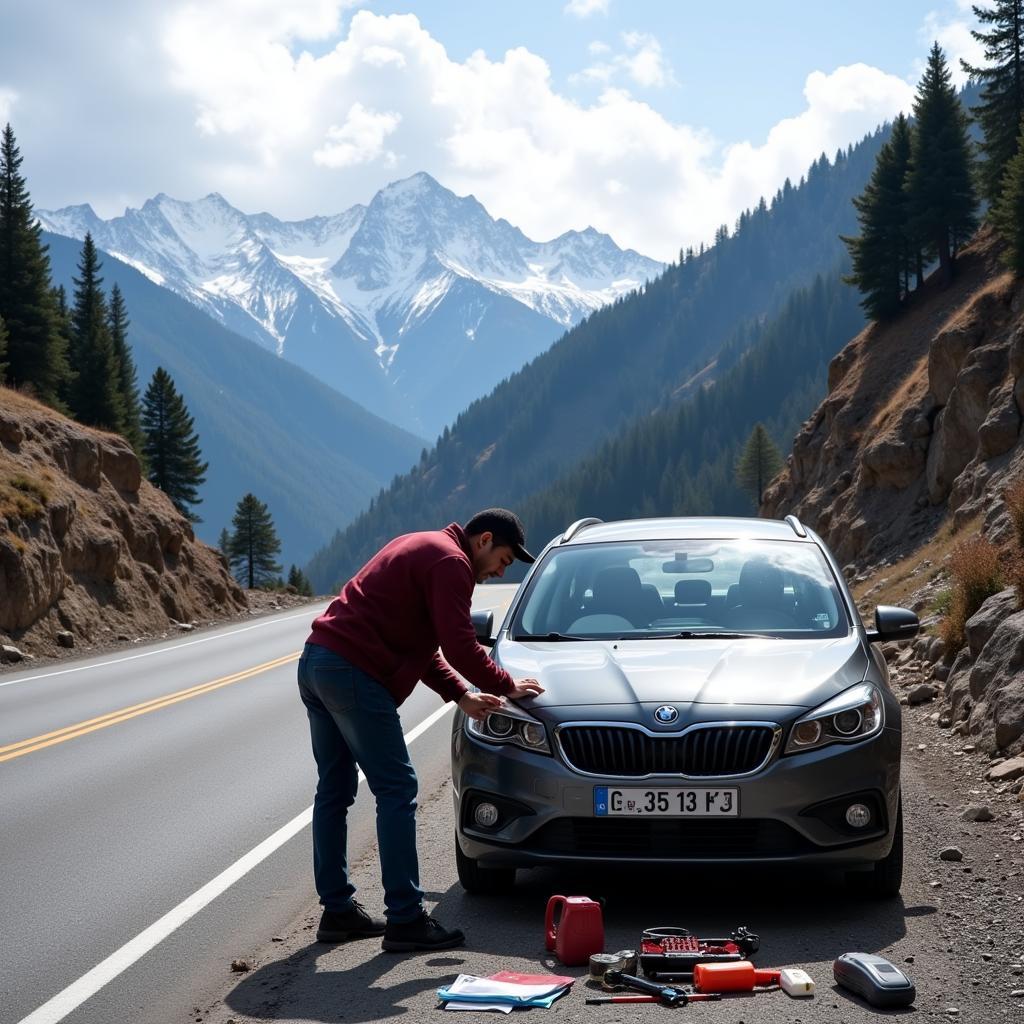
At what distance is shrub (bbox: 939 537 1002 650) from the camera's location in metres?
12.4

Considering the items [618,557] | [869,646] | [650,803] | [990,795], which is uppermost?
[618,557]

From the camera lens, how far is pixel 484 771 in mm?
5766

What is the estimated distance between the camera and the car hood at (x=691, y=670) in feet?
18.8

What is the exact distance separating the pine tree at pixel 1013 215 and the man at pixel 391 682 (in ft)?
110

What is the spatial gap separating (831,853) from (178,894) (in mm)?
3230

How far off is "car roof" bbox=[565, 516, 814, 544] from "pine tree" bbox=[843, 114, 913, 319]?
4743 centimetres

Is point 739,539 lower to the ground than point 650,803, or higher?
higher

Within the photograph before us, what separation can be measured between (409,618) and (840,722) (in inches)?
76.5

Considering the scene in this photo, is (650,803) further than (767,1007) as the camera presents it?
Yes

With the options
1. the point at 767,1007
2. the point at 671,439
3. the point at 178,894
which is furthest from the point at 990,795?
the point at 671,439

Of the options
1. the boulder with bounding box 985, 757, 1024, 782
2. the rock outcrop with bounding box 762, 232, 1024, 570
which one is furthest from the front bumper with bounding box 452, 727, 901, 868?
the rock outcrop with bounding box 762, 232, 1024, 570

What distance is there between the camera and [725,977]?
461 centimetres

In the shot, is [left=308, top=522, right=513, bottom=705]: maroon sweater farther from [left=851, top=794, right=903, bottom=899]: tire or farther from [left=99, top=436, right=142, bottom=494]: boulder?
[left=99, top=436, right=142, bottom=494]: boulder

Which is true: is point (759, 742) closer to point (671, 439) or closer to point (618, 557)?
point (618, 557)
